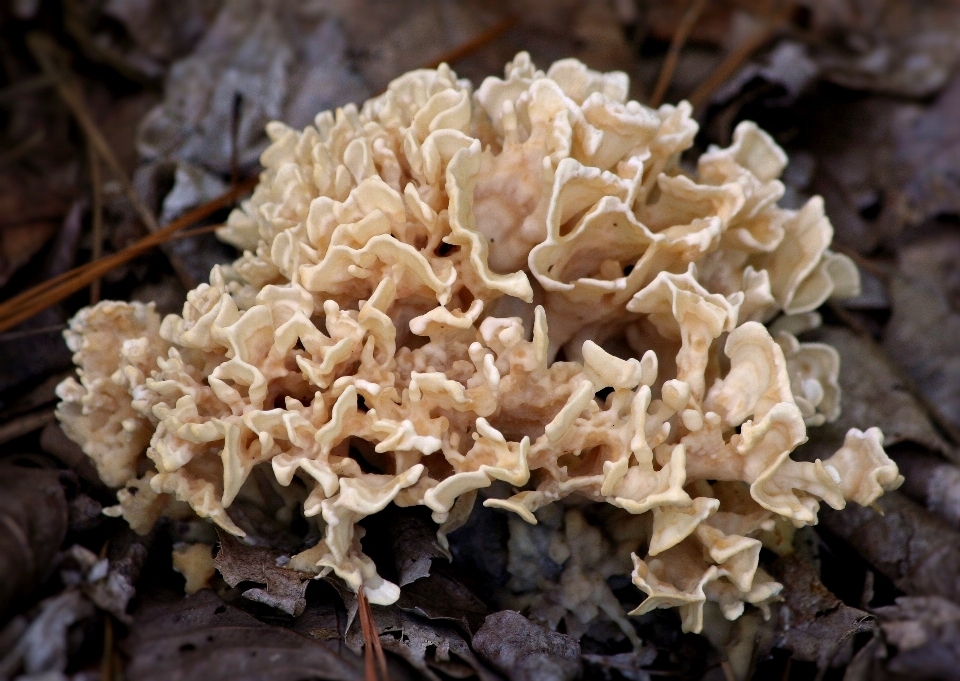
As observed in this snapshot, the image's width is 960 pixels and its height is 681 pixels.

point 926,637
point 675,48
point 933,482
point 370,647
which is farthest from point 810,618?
point 675,48

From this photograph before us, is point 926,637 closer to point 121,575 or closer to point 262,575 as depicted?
point 262,575

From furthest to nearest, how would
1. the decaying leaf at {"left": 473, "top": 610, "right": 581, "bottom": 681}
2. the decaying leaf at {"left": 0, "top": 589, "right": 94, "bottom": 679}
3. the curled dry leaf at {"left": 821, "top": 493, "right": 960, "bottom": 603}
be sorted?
the curled dry leaf at {"left": 821, "top": 493, "right": 960, "bottom": 603} < the decaying leaf at {"left": 473, "top": 610, "right": 581, "bottom": 681} < the decaying leaf at {"left": 0, "top": 589, "right": 94, "bottom": 679}

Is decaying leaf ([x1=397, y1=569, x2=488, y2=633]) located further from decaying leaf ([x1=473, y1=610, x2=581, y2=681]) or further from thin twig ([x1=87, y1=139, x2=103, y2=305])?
thin twig ([x1=87, y1=139, x2=103, y2=305])

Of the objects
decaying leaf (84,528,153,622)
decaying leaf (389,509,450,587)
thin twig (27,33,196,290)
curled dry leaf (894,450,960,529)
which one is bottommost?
curled dry leaf (894,450,960,529)

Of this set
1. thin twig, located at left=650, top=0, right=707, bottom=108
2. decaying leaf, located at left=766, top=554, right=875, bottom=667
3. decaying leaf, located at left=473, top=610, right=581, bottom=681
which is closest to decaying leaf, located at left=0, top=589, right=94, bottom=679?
decaying leaf, located at left=473, top=610, right=581, bottom=681

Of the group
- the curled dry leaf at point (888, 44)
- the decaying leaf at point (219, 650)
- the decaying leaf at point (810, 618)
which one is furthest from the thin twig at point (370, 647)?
the curled dry leaf at point (888, 44)

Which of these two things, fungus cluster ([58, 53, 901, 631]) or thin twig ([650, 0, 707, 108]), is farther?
thin twig ([650, 0, 707, 108])
